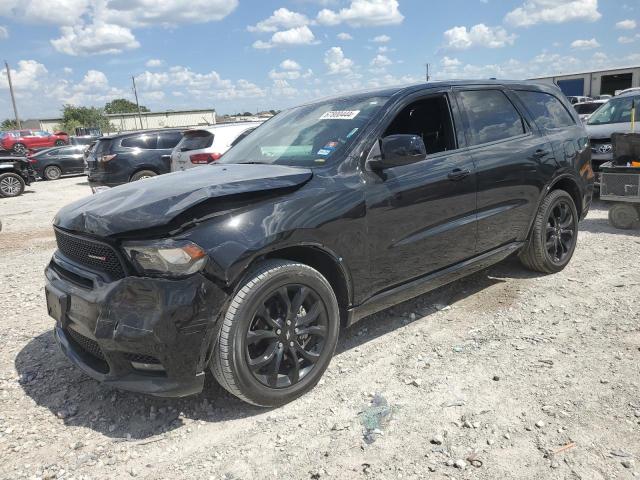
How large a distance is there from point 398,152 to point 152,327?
179 centimetres

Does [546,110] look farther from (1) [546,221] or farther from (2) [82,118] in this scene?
(2) [82,118]

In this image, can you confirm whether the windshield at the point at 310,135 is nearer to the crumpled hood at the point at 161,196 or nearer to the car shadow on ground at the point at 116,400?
the crumpled hood at the point at 161,196

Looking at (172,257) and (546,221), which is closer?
(172,257)

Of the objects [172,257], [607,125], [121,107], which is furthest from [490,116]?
[121,107]

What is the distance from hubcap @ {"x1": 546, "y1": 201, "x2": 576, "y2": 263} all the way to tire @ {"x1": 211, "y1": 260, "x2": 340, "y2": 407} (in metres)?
2.78

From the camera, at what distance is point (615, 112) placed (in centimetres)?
930

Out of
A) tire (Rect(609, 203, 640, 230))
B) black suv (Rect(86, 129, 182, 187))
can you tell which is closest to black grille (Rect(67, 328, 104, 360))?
tire (Rect(609, 203, 640, 230))

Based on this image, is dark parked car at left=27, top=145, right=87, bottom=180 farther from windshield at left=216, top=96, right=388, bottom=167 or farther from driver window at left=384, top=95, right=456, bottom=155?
driver window at left=384, top=95, right=456, bottom=155

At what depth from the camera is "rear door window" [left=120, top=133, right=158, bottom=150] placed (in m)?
12.2

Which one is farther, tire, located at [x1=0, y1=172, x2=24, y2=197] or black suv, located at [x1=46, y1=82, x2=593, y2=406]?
tire, located at [x1=0, y1=172, x2=24, y2=197]

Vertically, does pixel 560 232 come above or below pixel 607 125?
below

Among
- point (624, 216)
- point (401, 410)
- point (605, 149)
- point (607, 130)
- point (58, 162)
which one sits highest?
point (607, 130)

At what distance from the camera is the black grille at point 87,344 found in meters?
2.86

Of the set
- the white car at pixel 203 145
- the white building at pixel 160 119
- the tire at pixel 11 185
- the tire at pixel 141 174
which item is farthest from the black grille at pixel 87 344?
the white building at pixel 160 119
